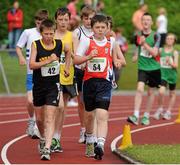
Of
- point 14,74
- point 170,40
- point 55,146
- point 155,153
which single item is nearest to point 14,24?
point 14,74

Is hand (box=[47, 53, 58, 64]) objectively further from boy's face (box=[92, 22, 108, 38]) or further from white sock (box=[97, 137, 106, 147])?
white sock (box=[97, 137, 106, 147])

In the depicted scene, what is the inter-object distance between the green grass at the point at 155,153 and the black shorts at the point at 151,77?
15.8 feet

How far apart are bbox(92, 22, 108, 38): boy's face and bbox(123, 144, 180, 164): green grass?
1.76 m

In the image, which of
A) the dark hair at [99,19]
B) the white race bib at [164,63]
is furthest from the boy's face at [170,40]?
the dark hair at [99,19]

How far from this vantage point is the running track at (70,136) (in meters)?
12.8

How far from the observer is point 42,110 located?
1328 cm

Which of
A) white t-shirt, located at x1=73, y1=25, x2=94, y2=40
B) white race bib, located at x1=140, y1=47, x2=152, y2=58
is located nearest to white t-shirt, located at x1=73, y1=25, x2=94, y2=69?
white t-shirt, located at x1=73, y1=25, x2=94, y2=40

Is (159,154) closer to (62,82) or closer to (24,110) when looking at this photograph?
(62,82)

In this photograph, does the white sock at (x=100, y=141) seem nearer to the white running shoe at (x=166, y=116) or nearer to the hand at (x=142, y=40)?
the hand at (x=142, y=40)

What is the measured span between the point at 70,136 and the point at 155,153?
3.60 metres

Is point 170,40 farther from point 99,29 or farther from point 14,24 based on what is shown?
point 14,24

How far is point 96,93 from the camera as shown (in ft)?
43.3

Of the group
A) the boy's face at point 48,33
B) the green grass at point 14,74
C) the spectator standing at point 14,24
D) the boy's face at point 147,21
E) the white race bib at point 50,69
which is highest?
the boy's face at point 48,33

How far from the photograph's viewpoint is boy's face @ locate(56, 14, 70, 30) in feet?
45.4
